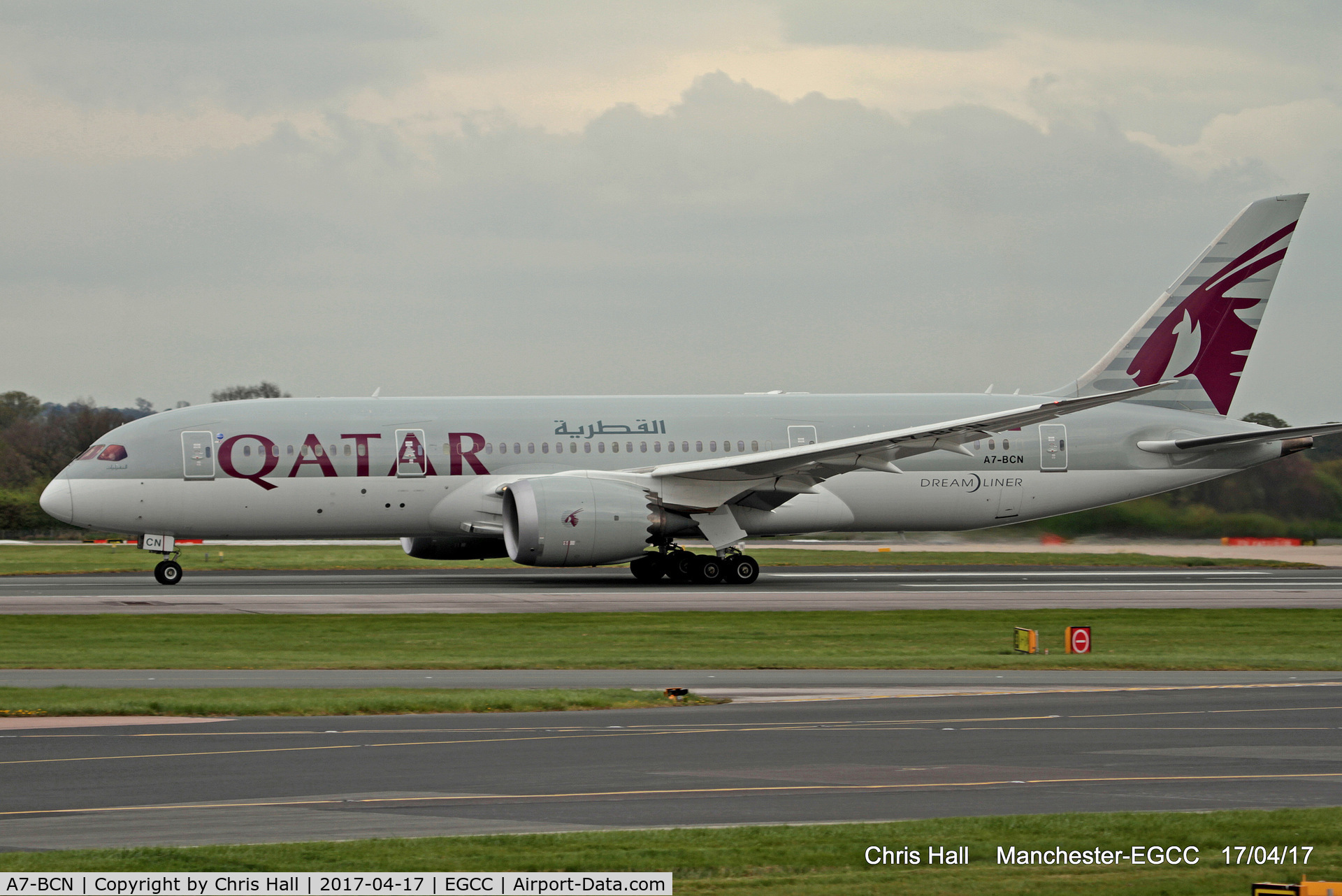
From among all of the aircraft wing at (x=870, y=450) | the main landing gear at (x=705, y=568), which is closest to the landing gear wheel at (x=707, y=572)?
the main landing gear at (x=705, y=568)

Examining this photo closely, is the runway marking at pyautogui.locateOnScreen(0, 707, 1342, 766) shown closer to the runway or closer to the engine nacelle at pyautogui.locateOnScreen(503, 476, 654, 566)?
the runway

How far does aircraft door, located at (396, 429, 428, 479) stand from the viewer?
35.3 metres

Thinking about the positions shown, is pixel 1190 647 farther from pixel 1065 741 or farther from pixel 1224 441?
pixel 1224 441

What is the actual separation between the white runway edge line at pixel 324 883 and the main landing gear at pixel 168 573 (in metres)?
27.8

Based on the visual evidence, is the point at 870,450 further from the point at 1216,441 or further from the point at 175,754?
the point at 175,754

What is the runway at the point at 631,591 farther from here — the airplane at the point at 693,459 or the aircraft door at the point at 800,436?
the aircraft door at the point at 800,436

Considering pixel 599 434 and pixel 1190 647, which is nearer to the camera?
pixel 1190 647

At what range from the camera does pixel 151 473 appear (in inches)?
1372

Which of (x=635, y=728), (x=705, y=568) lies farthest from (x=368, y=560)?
(x=635, y=728)

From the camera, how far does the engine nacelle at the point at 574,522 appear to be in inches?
1291

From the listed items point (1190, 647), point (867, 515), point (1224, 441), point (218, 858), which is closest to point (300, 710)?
point (218, 858)

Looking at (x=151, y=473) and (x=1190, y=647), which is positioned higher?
(x=151, y=473)

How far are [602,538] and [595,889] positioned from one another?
82.2ft

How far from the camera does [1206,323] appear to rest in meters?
40.1
